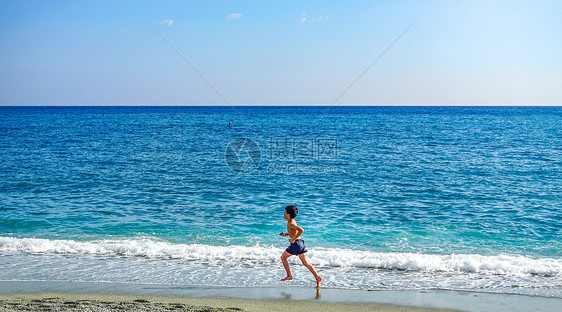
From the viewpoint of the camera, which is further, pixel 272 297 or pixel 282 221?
pixel 282 221

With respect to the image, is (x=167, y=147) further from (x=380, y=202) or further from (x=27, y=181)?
(x=380, y=202)

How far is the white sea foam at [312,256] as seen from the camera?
973cm

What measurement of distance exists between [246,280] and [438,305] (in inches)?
146

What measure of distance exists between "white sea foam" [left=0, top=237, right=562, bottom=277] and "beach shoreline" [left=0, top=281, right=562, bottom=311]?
1.70 meters

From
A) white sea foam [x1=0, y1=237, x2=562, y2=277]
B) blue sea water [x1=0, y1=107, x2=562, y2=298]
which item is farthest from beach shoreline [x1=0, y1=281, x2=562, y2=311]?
white sea foam [x1=0, y1=237, x2=562, y2=277]

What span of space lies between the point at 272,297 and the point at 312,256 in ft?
9.57

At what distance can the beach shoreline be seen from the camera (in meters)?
7.38

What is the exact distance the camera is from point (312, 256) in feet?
34.9

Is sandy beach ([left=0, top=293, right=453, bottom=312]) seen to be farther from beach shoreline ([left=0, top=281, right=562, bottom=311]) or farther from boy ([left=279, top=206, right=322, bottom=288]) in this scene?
boy ([left=279, top=206, right=322, bottom=288])

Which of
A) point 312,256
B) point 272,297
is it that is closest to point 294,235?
point 272,297

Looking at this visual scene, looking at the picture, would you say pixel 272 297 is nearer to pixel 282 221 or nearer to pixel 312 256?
pixel 312 256

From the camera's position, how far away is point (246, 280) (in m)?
8.95

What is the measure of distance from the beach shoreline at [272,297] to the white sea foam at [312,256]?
1.70 m

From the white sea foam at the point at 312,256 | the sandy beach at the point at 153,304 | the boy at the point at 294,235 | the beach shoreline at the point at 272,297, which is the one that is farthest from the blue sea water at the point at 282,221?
the sandy beach at the point at 153,304
